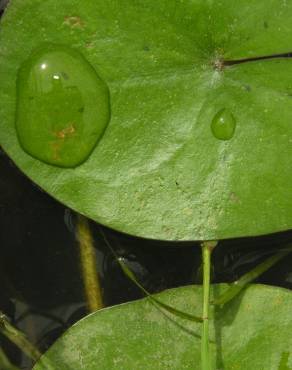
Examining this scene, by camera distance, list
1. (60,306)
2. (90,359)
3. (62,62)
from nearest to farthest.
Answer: (62,62) → (90,359) → (60,306)

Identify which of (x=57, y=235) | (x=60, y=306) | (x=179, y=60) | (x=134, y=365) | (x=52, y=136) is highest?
(x=179, y=60)

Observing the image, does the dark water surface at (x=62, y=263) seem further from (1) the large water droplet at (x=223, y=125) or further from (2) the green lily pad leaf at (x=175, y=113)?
(1) the large water droplet at (x=223, y=125)

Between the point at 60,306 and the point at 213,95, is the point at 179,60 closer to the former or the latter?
the point at 213,95

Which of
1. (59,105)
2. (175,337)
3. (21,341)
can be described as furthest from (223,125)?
(21,341)

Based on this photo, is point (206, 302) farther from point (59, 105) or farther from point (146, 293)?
point (59, 105)

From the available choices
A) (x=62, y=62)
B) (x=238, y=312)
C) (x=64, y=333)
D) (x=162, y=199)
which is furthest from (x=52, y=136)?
(x=238, y=312)

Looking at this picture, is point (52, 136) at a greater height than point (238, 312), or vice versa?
point (52, 136)
